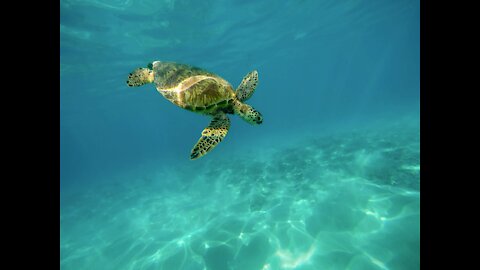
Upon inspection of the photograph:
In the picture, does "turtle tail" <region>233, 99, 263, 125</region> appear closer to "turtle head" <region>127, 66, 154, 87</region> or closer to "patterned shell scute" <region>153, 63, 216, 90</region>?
"patterned shell scute" <region>153, 63, 216, 90</region>

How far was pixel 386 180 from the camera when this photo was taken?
341 inches

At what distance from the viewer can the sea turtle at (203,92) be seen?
4488 mm

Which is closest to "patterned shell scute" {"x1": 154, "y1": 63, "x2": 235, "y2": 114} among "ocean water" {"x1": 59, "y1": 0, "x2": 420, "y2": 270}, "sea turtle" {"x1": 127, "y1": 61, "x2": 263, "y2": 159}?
"sea turtle" {"x1": 127, "y1": 61, "x2": 263, "y2": 159}

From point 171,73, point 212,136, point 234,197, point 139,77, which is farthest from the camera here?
point 234,197

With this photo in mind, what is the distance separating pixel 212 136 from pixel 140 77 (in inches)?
88.9

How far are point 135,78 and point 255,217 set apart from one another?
572cm

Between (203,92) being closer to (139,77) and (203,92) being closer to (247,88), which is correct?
(247,88)

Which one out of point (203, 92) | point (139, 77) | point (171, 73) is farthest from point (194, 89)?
point (139, 77)

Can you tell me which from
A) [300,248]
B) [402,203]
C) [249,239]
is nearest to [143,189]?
[249,239]

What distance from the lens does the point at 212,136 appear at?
4.05 metres

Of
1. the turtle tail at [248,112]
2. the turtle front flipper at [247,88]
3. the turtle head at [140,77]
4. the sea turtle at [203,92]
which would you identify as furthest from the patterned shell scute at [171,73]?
the turtle tail at [248,112]

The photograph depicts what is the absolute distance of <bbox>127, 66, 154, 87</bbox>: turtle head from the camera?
16.3ft

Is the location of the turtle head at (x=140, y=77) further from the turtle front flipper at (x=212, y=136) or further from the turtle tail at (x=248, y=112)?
the turtle tail at (x=248, y=112)
